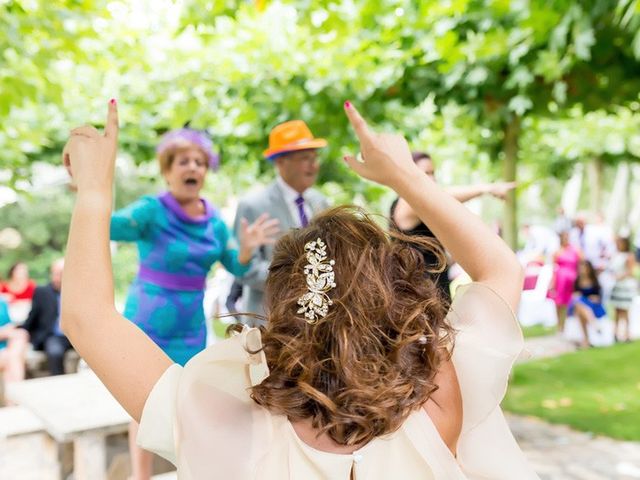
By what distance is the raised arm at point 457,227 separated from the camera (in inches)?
59.3

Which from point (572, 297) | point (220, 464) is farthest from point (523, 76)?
point (572, 297)

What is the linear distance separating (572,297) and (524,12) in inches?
261

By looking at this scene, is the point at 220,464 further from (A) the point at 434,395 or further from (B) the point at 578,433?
(B) the point at 578,433

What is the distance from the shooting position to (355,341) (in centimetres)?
139

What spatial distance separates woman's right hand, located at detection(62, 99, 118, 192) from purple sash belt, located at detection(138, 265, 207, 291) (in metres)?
1.94

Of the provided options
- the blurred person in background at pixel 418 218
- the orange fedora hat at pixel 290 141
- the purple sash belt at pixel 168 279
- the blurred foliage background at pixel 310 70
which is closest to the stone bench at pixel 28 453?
the purple sash belt at pixel 168 279

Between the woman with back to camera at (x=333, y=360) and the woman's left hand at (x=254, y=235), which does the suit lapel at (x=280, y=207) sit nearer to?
the woman's left hand at (x=254, y=235)

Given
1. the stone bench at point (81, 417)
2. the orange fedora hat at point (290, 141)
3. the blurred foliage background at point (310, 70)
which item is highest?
the blurred foliage background at point (310, 70)

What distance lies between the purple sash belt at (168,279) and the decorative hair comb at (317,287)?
2067mm

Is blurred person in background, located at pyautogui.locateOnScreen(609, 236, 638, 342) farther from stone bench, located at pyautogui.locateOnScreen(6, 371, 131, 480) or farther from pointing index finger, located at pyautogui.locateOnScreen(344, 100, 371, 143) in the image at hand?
pointing index finger, located at pyautogui.locateOnScreen(344, 100, 371, 143)

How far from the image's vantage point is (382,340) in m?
1.44

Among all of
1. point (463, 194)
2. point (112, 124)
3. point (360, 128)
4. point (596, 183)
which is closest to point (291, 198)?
point (463, 194)

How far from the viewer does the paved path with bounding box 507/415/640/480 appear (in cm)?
463

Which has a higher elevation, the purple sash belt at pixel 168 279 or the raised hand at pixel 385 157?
the raised hand at pixel 385 157
